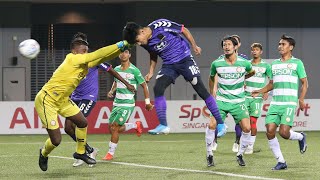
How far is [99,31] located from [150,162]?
22883 mm

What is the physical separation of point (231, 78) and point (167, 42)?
6.05ft

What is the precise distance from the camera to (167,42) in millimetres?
13938

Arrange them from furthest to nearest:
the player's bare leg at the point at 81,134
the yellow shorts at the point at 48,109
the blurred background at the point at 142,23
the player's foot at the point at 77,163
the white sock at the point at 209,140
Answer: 1. the blurred background at the point at 142,23
2. the player's foot at the point at 77,163
3. the white sock at the point at 209,140
4. the player's bare leg at the point at 81,134
5. the yellow shorts at the point at 48,109

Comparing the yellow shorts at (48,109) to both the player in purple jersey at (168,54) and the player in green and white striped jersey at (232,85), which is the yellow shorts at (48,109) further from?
the player in green and white striped jersey at (232,85)

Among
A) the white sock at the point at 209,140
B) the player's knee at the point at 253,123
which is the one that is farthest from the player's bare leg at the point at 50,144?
the player's knee at the point at 253,123

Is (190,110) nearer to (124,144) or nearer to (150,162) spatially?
(124,144)

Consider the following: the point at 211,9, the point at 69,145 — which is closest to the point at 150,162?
the point at 69,145

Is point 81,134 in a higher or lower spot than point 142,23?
lower

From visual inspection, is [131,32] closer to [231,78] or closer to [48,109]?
[48,109]

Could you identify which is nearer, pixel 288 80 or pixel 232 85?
pixel 288 80

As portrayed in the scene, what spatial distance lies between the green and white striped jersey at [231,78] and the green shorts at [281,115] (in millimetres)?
948

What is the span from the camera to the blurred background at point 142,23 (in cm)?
3616

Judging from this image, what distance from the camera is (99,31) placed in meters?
38.7

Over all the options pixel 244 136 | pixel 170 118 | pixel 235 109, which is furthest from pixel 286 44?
pixel 170 118
